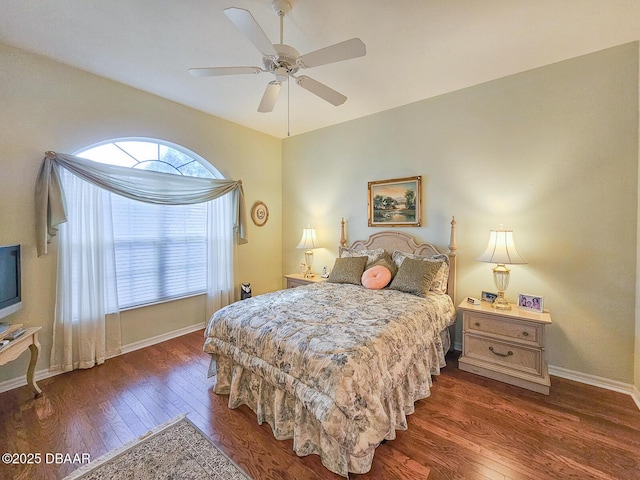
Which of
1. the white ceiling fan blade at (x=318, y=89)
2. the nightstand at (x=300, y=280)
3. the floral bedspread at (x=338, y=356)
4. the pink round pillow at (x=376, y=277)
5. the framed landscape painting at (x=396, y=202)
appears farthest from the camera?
the nightstand at (x=300, y=280)

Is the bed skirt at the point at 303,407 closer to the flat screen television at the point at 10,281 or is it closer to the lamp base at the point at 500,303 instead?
the lamp base at the point at 500,303

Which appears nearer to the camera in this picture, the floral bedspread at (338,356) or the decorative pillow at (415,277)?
the floral bedspread at (338,356)

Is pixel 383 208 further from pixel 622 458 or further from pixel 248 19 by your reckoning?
pixel 622 458

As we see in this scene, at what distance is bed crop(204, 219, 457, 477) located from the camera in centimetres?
147

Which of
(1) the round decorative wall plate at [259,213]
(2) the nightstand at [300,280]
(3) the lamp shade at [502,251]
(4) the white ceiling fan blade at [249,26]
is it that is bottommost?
(2) the nightstand at [300,280]

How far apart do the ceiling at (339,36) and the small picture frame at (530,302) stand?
2.20 meters

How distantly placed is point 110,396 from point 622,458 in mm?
3630

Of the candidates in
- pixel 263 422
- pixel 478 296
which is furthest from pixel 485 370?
pixel 263 422

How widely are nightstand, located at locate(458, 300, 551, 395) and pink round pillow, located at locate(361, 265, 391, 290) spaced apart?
0.80 meters

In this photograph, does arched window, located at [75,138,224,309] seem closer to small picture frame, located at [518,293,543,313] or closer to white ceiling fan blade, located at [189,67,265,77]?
white ceiling fan blade, located at [189,67,265,77]

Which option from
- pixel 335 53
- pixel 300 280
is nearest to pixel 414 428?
pixel 300 280

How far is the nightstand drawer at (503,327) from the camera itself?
7.59ft

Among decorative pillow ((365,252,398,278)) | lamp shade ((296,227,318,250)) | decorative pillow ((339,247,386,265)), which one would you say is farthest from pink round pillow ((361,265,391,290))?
lamp shade ((296,227,318,250))

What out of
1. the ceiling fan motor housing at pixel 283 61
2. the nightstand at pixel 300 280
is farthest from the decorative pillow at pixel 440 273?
the ceiling fan motor housing at pixel 283 61
